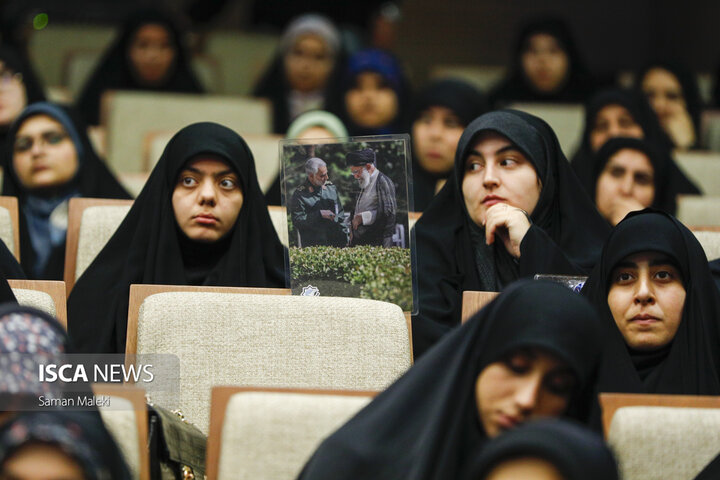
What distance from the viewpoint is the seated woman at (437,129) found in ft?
16.6

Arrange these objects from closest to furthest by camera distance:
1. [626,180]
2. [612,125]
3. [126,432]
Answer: [126,432], [626,180], [612,125]

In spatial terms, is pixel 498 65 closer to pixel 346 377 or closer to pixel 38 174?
pixel 38 174

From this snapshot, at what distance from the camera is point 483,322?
2207 mm

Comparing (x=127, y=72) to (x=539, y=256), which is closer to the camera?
(x=539, y=256)

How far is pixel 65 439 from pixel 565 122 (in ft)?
15.0

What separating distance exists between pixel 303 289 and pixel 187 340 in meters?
0.36

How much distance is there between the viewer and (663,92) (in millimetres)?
6281

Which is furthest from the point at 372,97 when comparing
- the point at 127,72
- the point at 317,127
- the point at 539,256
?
the point at 539,256

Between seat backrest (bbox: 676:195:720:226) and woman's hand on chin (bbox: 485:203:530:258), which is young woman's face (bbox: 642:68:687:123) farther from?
woman's hand on chin (bbox: 485:203:530:258)

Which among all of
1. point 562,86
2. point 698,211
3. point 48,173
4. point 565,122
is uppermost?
point 562,86

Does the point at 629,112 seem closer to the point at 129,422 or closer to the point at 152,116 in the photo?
the point at 152,116

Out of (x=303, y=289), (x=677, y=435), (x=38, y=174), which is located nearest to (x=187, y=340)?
(x=303, y=289)

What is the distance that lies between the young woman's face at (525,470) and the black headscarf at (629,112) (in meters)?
3.59

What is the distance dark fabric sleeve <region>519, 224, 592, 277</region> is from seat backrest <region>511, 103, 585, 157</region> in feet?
9.16
